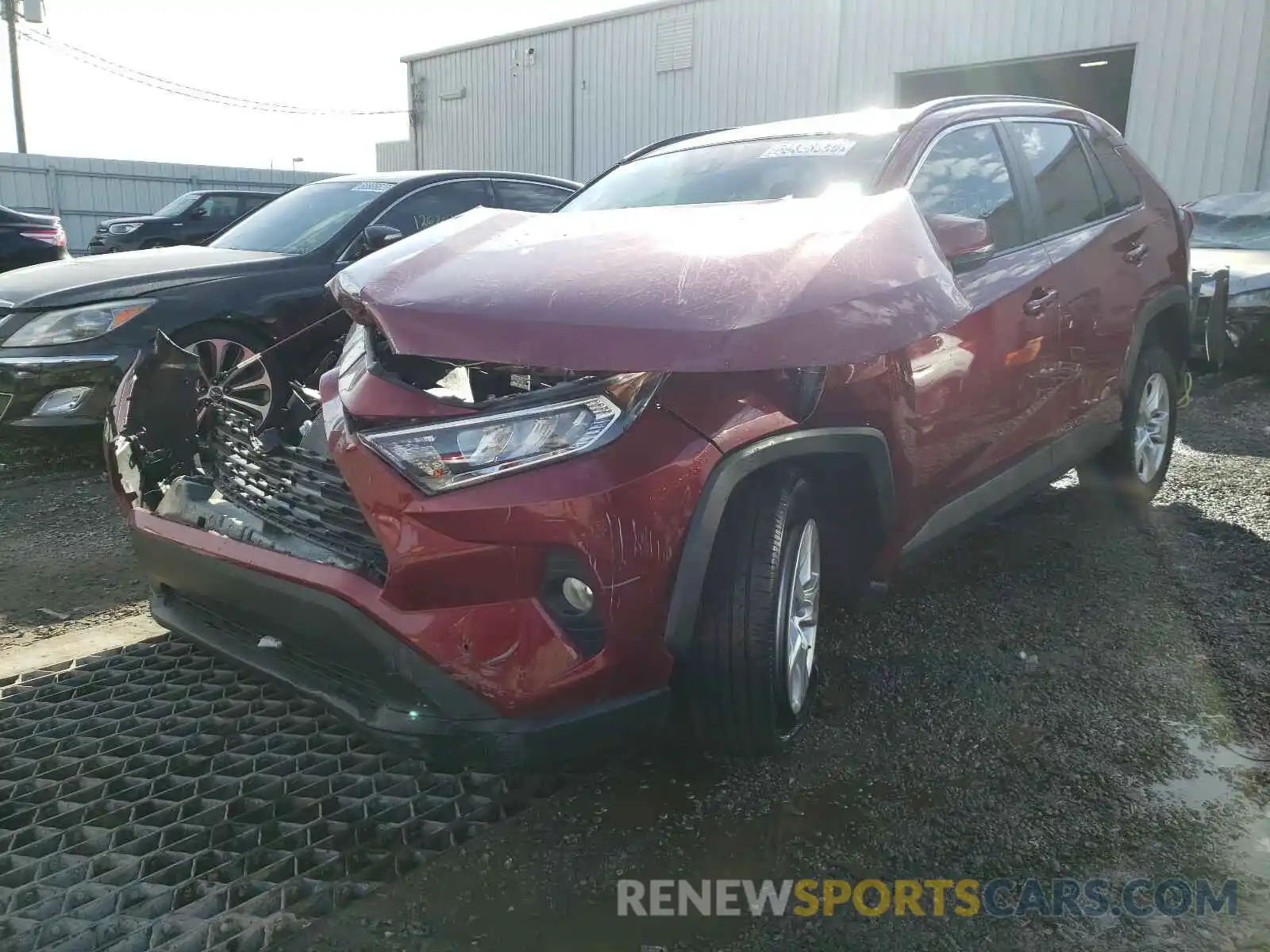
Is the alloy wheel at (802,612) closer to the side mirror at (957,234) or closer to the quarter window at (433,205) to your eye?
the side mirror at (957,234)

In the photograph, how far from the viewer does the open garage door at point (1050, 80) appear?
44.3ft

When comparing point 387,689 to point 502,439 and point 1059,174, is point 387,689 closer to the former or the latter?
point 502,439

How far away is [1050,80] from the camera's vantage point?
14.9 meters

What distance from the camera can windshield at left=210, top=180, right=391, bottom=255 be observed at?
5.62m

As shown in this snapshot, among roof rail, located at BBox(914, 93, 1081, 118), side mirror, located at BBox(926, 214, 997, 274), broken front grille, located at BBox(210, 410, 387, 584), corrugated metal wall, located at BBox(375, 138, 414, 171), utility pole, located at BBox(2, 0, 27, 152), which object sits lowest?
broken front grille, located at BBox(210, 410, 387, 584)

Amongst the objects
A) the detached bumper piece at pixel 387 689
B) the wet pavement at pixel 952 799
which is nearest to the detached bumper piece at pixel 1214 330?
the wet pavement at pixel 952 799

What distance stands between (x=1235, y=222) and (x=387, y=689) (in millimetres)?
9765

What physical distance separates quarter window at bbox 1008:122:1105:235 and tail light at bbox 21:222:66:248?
381 inches

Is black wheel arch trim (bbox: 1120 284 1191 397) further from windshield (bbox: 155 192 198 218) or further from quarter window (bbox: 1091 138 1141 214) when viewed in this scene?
windshield (bbox: 155 192 198 218)

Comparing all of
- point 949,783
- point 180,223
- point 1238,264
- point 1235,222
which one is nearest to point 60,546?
point 949,783

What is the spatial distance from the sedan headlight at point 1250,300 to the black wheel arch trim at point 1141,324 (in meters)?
3.83

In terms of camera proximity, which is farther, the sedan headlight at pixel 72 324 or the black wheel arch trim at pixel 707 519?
the sedan headlight at pixel 72 324

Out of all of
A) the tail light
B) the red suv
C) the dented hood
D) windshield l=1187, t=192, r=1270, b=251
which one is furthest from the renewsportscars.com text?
the tail light

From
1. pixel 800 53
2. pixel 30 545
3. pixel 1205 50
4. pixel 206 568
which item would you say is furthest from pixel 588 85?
pixel 206 568
